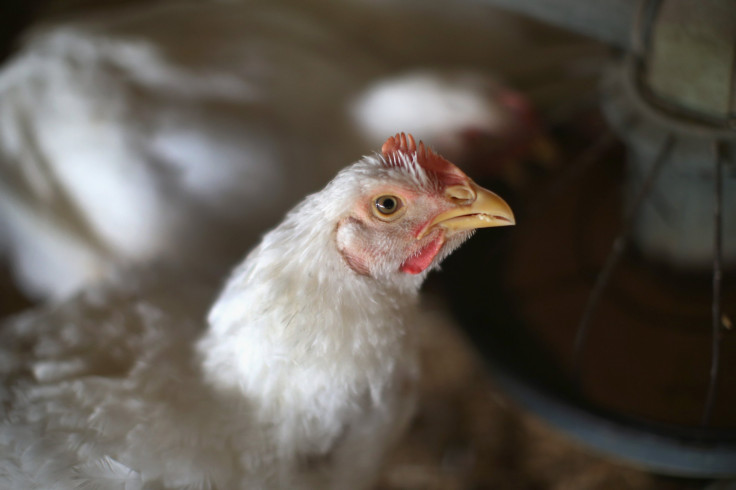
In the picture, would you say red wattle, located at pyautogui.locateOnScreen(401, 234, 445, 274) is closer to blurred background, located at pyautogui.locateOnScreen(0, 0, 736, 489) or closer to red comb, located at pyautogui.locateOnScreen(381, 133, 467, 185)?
red comb, located at pyautogui.locateOnScreen(381, 133, 467, 185)

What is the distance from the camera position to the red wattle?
79cm

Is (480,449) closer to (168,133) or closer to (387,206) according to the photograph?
(387,206)

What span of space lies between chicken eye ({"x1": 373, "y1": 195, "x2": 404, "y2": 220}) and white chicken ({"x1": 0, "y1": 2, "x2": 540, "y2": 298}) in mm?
689

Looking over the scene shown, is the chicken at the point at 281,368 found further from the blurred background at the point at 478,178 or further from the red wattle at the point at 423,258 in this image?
the blurred background at the point at 478,178

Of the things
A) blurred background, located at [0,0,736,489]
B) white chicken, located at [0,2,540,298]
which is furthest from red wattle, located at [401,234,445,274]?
white chicken, located at [0,2,540,298]

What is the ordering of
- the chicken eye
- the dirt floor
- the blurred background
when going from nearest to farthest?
1. the chicken eye
2. the blurred background
3. the dirt floor

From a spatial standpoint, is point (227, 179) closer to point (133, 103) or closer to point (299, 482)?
point (133, 103)

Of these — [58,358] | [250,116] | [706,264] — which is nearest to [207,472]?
[58,358]

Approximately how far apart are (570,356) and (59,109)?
1.26m

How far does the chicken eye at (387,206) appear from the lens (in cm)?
74

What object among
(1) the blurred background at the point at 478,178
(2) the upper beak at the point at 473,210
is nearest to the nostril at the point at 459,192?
(2) the upper beak at the point at 473,210

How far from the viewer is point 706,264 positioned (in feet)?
3.60

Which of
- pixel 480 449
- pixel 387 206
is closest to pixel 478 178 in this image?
pixel 480 449

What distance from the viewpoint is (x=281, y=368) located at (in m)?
0.83
